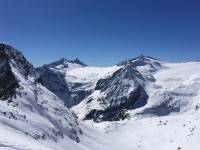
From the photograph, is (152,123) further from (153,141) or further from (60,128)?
(60,128)

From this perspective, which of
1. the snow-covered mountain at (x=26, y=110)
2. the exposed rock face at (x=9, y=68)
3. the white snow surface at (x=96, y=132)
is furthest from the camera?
the exposed rock face at (x=9, y=68)

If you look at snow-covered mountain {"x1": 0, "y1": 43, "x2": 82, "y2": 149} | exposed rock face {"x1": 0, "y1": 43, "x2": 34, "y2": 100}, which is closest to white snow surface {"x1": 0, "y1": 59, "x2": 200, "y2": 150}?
snow-covered mountain {"x1": 0, "y1": 43, "x2": 82, "y2": 149}

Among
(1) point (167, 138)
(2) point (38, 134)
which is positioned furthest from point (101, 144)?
(2) point (38, 134)

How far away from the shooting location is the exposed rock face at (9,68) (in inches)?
1861

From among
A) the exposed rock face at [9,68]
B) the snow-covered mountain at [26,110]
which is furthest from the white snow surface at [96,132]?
the exposed rock face at [9,68]

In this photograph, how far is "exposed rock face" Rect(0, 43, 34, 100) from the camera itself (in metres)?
47.3

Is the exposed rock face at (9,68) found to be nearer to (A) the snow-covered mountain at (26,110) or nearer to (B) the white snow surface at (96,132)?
(A) the snow-covered mountain at (26,110)

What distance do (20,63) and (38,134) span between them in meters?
30.8

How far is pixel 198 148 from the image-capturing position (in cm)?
4562

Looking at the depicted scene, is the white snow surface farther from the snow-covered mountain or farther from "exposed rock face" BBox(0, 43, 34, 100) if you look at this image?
"exposed rock face" BBox(0, 43, 34, 100)

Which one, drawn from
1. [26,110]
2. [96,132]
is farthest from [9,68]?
[96,132]

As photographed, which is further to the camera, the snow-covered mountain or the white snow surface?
the snow-covered mountain

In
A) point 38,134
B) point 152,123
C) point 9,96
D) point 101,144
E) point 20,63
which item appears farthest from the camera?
point 152,123

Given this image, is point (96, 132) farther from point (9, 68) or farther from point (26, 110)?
point (26, 110)
